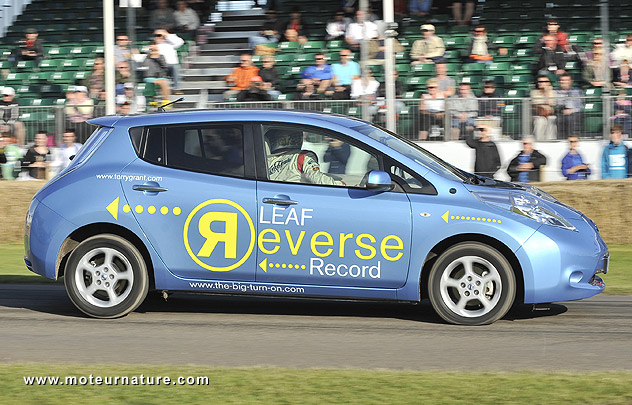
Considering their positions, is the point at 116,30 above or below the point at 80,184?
above

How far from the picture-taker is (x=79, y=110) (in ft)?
55.6

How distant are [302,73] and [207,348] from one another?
1191cm

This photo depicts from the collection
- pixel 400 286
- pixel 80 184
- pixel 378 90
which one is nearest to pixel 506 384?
pixel 400 286

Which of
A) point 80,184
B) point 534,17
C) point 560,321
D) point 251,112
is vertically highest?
point 534,17

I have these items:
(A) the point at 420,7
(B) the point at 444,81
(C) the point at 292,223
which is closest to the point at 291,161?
(C) the point at 292,223

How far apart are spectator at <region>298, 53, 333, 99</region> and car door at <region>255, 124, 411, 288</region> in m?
9.56

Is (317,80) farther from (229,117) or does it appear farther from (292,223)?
(292,223)

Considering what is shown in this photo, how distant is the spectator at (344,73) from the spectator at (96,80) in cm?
434

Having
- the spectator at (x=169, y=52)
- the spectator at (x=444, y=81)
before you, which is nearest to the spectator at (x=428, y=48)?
the spectator at (x=444, y=81)

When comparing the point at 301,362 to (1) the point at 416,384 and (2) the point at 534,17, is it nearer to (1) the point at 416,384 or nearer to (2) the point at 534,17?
(1) the point at 416,384

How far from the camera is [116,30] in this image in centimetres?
2261

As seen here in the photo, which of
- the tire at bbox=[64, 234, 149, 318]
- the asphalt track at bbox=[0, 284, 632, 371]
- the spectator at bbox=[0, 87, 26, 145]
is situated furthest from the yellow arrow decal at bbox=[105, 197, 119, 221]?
the spectator at bbox=[0, 87, 26, 145]

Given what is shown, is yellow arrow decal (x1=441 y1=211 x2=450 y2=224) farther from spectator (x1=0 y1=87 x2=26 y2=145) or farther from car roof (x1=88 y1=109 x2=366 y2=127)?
spectator (x1=0 y1=87 x2=26 y2=145)

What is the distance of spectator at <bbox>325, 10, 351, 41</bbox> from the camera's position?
64.8ft
